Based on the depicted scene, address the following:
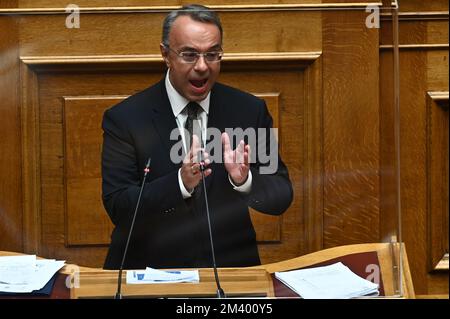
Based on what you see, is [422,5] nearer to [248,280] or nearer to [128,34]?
[128,34]

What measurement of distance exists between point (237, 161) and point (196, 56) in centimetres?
25

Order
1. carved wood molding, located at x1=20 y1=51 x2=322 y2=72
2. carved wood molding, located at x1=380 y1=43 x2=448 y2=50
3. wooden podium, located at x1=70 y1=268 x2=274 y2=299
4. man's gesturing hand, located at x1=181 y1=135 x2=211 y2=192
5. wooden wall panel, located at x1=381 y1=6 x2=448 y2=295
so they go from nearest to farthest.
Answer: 1. wooden podium, located at x1=70 y1=268 x2=274 y2=299
2. man's gesturing hand, located at x1=181 y1=135 x2=211 y2=192
3. carved wood molding, located at x1=20 y1=51 x2=322 y2=72
4. wooden wall panel, located at x1=381 y1=6 x2=448 y2=295
5. carved wood molding, located at x1=380 y1=43 x2=448 y2=50

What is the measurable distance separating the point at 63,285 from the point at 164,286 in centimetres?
22

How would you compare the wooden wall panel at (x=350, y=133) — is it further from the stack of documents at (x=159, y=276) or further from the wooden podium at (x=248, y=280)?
the stack of documents at (x=159, y=276)

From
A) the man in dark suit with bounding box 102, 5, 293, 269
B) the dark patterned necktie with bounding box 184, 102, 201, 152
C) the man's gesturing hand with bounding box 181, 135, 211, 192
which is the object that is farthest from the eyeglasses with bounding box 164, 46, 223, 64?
the man's gesturing hand with bounding box 181, 135, 211, 192

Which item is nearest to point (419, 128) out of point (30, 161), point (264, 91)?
point (264, 91)

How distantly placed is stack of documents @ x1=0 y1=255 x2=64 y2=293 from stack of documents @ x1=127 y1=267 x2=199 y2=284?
0.61ft

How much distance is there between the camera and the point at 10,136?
2.23 m

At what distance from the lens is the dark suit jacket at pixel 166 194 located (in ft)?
7.11

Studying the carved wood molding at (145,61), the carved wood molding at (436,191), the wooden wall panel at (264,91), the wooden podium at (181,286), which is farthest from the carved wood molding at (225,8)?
the wooden podium at (181,286)

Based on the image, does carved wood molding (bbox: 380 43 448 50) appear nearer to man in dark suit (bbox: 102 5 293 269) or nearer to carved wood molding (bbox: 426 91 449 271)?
carved wood molding (bbox: 426 91 449 271)

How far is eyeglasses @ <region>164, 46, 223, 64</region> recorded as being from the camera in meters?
2.16

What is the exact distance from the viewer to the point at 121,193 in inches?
85.9
